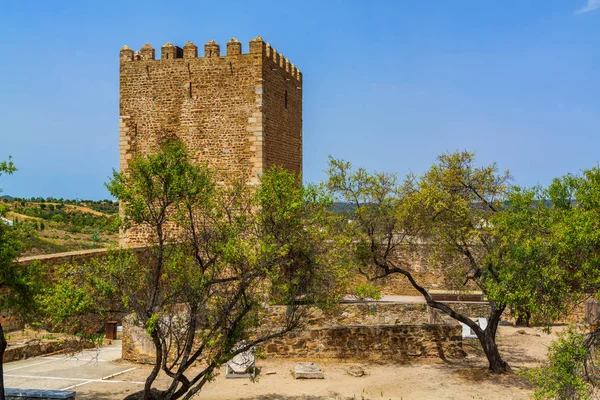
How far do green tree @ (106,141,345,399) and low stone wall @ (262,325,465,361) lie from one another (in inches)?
172

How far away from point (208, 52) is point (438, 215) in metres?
9.84

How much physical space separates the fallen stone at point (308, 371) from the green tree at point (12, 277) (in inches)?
221

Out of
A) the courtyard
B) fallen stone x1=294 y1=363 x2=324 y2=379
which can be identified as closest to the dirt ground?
the courtyard

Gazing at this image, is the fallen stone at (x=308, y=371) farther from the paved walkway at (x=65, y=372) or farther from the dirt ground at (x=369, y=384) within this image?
the paved walkway at (x=65, y=372)

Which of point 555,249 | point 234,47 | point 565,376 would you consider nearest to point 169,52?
point 234,47

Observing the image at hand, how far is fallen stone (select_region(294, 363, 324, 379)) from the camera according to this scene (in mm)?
12156

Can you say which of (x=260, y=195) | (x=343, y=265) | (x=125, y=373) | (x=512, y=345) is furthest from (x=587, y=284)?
(x=125, y=373)

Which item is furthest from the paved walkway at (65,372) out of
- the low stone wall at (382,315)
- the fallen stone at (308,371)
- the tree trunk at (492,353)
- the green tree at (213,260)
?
the tree trunk at (492,353)

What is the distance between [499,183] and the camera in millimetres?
13312

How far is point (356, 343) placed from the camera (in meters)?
13.7

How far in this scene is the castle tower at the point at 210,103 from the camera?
18.4m

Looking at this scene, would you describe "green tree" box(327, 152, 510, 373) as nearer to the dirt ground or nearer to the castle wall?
the dirt ground

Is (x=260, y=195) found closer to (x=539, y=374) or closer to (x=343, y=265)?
(x=343, y=265)

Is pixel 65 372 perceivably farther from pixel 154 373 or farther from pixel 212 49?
pixel 212 49
